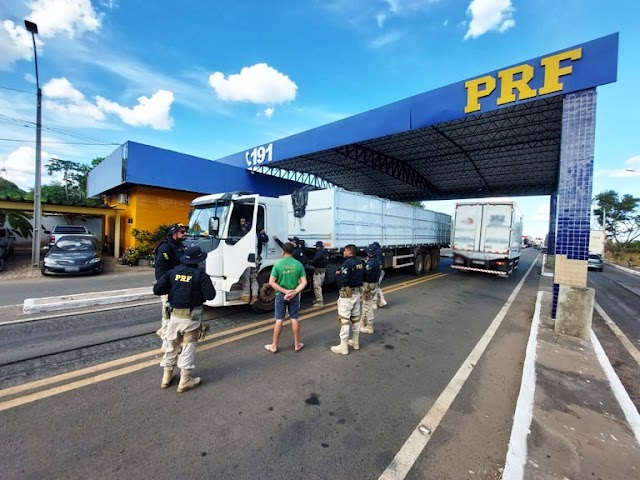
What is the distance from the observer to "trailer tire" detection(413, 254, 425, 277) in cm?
1237

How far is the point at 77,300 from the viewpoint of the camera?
6.31 metres

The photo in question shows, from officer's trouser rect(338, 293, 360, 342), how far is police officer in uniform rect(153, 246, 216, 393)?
194 cm

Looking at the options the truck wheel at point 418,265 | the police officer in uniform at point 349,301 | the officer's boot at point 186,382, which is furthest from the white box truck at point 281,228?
the officer's boot at point 186,382

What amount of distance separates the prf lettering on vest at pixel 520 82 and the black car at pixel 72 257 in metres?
14.4

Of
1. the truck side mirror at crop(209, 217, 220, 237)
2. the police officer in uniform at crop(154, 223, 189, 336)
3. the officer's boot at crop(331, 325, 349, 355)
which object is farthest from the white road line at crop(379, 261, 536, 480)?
the truck side mirror at crop(209, 217, 220, 237)

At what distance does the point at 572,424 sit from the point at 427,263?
11208 mm

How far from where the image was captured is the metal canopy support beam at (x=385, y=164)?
18391 mm

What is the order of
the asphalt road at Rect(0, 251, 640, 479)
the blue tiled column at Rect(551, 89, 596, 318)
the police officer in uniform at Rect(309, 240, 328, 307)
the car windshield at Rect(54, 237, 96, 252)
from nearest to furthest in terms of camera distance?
the asphalt road at Rect(0, 251, 640, 479), the blue tiled column at Rect(551, 89, 596, 318), the police officer in uniform at Rect(309, 240, 328, 307), the car windshield at Rect(54, 237, 96, 252)

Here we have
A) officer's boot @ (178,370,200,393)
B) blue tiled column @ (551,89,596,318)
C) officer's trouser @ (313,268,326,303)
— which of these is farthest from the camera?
officer's trouser @ (313,268,326,303)

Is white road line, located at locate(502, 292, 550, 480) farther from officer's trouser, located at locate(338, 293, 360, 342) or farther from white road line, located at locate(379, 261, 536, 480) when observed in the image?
officer's trouser, located at locate(338, 293, 360, 342)

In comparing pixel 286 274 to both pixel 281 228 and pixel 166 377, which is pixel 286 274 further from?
pixel 281 228

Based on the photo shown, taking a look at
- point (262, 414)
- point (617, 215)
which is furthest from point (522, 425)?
point (617, 215)

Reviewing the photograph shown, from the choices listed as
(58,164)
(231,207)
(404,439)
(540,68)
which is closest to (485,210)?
(540,68)

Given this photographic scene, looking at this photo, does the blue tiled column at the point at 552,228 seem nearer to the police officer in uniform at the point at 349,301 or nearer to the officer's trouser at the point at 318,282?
the officer's trouser at the point at 318,282
